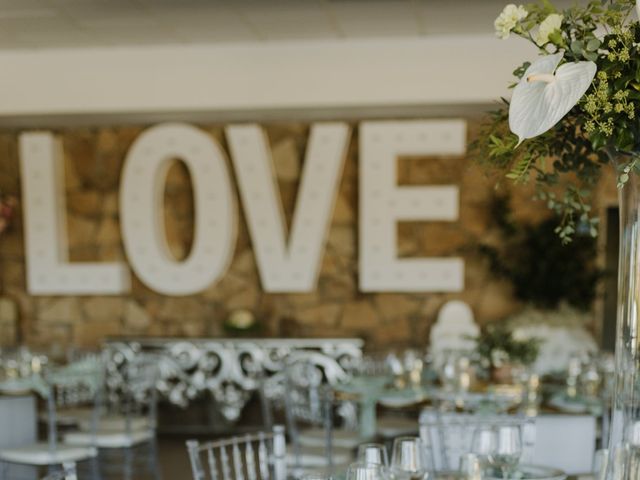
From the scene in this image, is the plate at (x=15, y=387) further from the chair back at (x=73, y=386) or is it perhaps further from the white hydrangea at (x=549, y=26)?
the white hydrangea at (x=549, y=26)

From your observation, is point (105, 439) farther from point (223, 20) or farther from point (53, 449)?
point (223, 20)

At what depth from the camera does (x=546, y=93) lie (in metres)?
1.92

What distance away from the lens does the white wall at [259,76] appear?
764 centimetres

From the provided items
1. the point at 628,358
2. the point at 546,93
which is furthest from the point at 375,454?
the point at 546,93

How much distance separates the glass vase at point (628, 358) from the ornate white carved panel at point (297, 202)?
5.92 meters

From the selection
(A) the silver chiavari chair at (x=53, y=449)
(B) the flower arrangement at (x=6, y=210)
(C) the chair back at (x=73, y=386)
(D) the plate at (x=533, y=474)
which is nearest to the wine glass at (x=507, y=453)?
(D) the plate at (x=533, y=474)

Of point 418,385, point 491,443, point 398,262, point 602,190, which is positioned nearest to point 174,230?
point 398,262

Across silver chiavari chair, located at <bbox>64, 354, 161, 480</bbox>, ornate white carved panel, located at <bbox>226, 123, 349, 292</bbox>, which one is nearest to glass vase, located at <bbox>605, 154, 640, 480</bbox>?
silver chiavari chair, located at <bbox>64, 354, 161, 480</bbox>

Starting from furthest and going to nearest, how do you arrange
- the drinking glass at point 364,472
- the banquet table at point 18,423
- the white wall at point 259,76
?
the white wall at point 259,76 < the banquet table at point 18,423 < the drinking glass at point 364,472

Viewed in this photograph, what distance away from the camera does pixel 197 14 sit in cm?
678

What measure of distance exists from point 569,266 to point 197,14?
3834 mm

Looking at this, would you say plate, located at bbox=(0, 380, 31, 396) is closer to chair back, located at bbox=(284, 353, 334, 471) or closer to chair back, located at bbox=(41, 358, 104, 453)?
chair back, located at bbox=(41, 358, 104, 453)

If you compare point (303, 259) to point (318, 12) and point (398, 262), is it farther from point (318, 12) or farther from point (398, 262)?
point (318, 12)

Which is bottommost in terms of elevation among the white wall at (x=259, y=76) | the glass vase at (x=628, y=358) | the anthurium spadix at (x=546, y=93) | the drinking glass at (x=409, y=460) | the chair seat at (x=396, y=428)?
the chair seat at (x=396, y=428)
